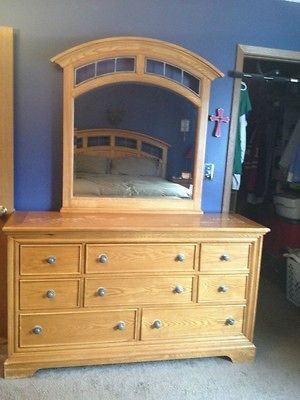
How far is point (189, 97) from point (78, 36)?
80 centimetres

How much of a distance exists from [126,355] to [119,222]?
2.62ft

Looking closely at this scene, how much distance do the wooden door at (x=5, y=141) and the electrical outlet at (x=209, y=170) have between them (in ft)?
4.26

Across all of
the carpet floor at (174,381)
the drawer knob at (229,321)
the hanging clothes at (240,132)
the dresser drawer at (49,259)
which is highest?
the hanging clothes at (240,132)

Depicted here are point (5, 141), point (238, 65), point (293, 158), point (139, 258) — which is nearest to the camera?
point (139, 258)

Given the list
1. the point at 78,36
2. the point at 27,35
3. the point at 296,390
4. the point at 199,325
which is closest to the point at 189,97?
the point at 78,36

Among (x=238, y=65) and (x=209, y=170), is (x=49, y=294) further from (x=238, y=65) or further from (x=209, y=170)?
(x=238, y=65)

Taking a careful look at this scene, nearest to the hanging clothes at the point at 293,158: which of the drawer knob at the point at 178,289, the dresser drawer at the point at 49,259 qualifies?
the drawer knob at the point at 178,289

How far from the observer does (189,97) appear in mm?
2480

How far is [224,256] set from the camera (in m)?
2.30

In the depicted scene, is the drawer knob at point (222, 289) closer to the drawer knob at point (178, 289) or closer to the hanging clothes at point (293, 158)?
the drawer knob at point (178, 289)

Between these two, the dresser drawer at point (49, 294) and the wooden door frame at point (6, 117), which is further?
the wooden door frame at point (6, 117)

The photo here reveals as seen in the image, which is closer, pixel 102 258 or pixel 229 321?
pixel 102 258

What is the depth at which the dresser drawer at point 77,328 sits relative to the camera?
2127 millimetres

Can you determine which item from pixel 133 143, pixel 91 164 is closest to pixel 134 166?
pixel 133 143
